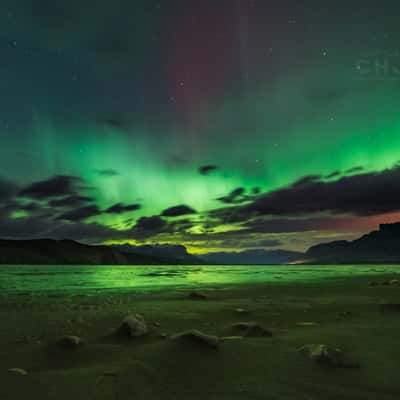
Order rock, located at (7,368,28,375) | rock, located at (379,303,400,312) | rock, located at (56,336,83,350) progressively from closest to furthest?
rock, located at (7,368,28,375) < rock, located at (56,336,83,350) < rock, located at (379,303,400,312)

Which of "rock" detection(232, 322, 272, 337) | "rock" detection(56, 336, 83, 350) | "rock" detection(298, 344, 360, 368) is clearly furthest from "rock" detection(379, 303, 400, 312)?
"rock" detection(56, 336, 83, 350)

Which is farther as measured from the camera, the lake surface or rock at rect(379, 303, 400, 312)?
the lake surface

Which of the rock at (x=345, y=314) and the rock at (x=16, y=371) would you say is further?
the rock at (x=345, y=314)

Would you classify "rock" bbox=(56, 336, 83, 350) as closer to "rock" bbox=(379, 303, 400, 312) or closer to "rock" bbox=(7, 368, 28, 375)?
"rock" bbox=(7, 368, 28, 375)

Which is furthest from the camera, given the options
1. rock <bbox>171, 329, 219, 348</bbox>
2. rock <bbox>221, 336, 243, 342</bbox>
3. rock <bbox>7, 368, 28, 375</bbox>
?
rock <bbox>221, 336, 243, 342</bbox>

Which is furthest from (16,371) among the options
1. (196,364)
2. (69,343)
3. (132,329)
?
(132,329)

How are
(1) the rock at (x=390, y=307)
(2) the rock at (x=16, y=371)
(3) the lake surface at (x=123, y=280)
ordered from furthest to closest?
(3) the lake surface at (x=123, y=280), (1) the rock at (x=390, y=307), (2) the rock at (x=16, y=371)

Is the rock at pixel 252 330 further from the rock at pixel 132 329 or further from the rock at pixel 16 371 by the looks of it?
the rock at pixel 16 371

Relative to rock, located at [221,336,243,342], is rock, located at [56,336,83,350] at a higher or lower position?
higher

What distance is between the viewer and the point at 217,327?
25.7 feet

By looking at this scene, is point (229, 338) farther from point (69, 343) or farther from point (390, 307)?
point (390, 307)

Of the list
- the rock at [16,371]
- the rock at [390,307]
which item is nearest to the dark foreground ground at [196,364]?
the rock at [16,371]

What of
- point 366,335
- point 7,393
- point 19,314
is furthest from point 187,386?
point 19,314

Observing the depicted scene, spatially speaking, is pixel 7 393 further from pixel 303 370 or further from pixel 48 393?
pixel 303 370
